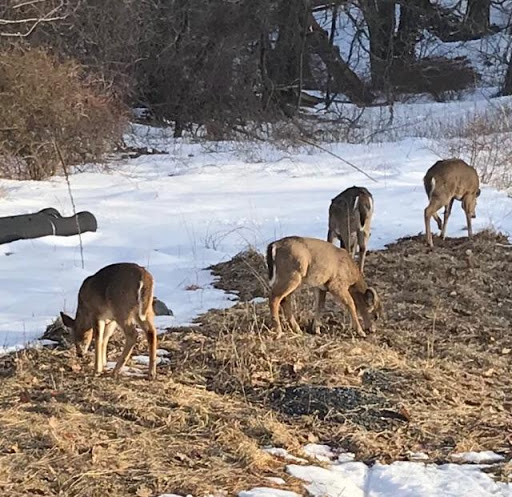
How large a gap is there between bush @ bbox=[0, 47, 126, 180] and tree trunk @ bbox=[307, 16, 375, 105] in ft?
58.5

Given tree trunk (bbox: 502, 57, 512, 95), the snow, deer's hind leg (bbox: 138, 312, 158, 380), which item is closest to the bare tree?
the snow

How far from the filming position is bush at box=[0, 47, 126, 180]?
59.0 feet

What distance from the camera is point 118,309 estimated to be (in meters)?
7.06

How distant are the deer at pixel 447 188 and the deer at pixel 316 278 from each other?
11.5ft

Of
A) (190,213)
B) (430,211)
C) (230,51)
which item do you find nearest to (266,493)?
(430,211)

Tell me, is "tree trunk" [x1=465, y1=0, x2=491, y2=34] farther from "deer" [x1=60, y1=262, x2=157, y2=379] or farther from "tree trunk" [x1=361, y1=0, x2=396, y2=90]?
"deer" [x1=60, y1=262, x2=157, y2=379]

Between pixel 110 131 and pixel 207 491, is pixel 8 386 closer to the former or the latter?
pixel 207 491

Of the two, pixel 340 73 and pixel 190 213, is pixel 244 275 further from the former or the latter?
pixel 340 73

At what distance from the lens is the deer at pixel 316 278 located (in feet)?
27.0

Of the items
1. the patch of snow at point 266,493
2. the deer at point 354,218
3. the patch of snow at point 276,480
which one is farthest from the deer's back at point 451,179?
the patch of snow at point 266,493

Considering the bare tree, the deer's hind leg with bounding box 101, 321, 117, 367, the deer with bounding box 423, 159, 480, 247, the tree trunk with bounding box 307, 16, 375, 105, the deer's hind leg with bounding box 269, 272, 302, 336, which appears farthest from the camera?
the tree trunk with bounding box 307, 16, 375, 105

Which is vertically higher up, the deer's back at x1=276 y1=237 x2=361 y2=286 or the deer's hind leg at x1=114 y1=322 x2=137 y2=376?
the deer's back at x1=276 y1=237 x2=361 y2=286

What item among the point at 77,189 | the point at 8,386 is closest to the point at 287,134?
the point at 77,189

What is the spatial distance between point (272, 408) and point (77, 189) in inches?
437
